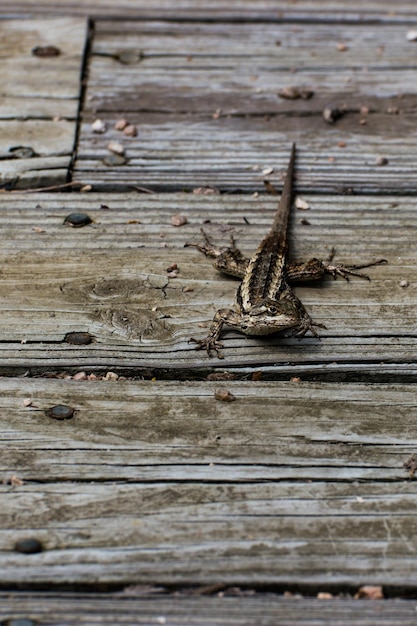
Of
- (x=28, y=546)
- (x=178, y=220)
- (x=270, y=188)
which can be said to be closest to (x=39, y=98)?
(x=178, y=220)

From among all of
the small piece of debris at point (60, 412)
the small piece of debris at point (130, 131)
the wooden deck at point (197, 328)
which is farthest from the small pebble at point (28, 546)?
the small piece of debris at point (130, 131)

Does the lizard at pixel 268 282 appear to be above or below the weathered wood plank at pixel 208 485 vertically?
above

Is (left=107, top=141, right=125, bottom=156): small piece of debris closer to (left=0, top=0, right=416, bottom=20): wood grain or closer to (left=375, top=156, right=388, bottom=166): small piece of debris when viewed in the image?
(left=375, top=156, right=388, bottom=166): small piece of debris

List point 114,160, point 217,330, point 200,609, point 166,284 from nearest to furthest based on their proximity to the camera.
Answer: point 200,609, point 217,330, point 166,284, point 114,160

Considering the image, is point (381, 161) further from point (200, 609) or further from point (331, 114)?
point (200, 609)

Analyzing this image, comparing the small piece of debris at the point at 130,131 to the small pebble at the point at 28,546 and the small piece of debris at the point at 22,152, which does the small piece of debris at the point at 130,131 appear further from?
the small pebble at the point at 28,546

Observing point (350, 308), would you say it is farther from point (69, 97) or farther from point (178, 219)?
point (69, 97)
